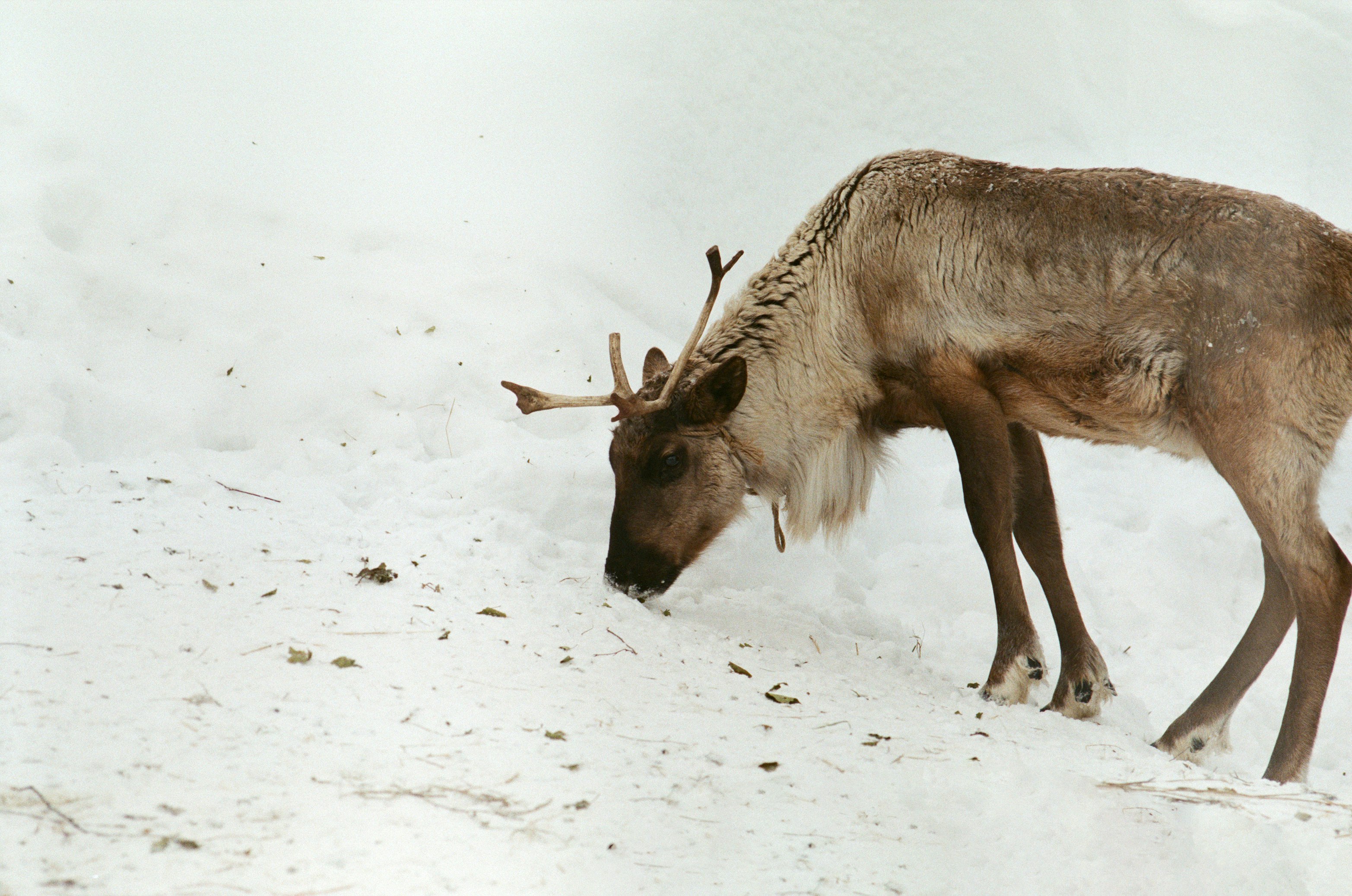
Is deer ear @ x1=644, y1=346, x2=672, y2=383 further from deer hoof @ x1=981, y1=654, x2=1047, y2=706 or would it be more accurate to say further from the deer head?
deer hoof @ x1=981, y1=654, x2=1047, y2=706

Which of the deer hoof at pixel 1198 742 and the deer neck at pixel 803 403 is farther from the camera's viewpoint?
the deer neck at pixel 803 403

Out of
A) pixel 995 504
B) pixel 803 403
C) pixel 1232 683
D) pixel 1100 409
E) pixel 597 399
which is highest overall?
pixel 1100 409

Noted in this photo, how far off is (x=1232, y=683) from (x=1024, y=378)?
1377mm

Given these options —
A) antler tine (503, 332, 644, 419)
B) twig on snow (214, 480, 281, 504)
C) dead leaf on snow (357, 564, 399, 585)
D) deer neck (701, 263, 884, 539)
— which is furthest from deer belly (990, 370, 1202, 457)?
twig on snow (214, 480, 281, 504)

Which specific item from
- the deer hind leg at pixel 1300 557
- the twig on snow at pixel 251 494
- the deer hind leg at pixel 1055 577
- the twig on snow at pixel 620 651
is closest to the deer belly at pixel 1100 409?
the deer hind leg at pixel 1300 557

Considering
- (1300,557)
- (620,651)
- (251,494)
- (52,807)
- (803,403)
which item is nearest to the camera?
(52,807)

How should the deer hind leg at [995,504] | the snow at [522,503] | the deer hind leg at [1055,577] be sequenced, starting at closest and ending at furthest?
the snow at [522,503] < the deer hind leg at [995,504] < the deer hind leg at [1055,577]

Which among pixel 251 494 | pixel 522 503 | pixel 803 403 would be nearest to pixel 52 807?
pixel 251 494

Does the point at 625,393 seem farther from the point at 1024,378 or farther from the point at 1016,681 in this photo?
the point at 1016,681

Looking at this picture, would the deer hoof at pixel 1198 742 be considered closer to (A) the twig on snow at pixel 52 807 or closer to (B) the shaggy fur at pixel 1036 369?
(B) the shaggy fur at pixel 1036 369

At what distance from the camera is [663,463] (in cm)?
425

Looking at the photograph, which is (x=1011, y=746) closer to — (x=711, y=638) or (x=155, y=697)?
(x=711, y=638)

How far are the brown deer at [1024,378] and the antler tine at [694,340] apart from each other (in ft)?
0.05

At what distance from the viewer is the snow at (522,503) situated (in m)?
2.02
